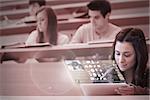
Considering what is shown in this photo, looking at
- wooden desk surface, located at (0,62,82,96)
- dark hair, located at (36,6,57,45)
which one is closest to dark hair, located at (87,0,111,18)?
dark hair, located at (36,6,57,45)

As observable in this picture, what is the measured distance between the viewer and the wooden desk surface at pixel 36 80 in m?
1.44

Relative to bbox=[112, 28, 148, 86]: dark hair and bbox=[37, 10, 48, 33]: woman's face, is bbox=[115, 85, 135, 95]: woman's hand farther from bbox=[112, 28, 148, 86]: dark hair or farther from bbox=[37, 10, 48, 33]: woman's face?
bbox=[37, 10, 48, 33]: woman's face

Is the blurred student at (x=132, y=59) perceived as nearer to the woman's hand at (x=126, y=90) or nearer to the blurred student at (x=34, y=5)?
the woman's hand at (x=126, y=90)

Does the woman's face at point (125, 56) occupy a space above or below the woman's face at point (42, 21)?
below

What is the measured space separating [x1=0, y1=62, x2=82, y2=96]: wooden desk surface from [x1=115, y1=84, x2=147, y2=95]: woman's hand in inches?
8.3

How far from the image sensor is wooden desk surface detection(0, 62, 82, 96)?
1.44m

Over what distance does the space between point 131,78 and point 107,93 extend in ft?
0.47

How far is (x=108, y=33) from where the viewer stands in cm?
142

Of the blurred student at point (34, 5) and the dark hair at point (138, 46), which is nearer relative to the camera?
the dark hair at point (138, 46)

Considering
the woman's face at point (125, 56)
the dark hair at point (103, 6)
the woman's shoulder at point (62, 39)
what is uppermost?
the dark hair at point (103, 6)

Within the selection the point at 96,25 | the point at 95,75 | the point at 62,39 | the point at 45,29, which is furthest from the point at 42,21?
the point at 95,75

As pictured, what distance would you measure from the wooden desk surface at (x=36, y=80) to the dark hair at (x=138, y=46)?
Result: 0.94 ft

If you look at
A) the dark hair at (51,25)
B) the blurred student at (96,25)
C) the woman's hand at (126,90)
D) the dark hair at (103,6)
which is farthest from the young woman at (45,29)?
the woman's hand at (126,90)

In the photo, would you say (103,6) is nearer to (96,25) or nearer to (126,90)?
(96,25)
